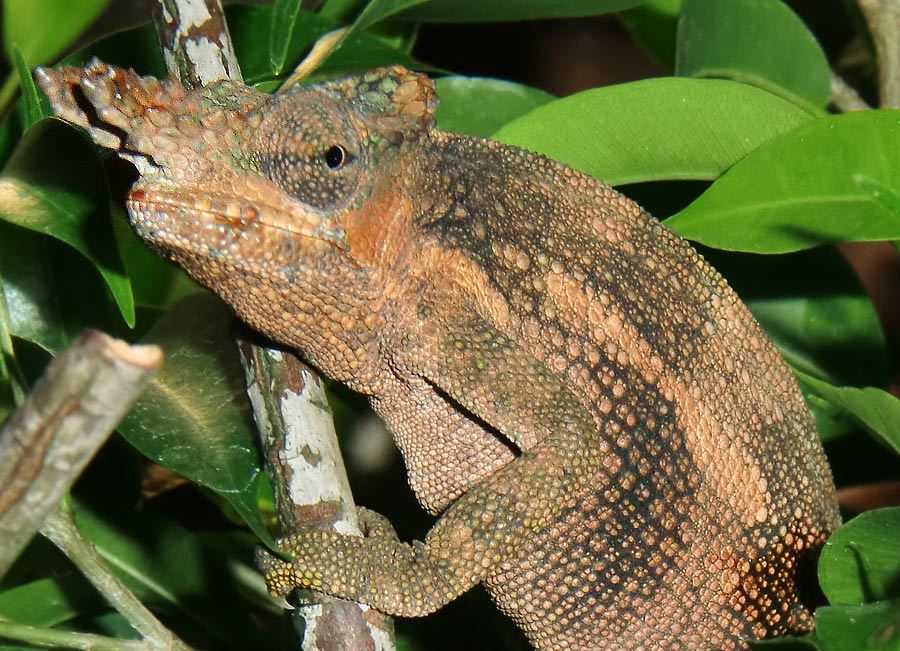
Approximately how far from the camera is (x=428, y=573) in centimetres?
96

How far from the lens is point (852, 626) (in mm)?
734

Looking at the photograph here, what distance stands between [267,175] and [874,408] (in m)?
0.61

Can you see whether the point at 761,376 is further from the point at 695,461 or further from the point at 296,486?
the point at 296,486

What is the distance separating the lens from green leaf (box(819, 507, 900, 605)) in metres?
0.89

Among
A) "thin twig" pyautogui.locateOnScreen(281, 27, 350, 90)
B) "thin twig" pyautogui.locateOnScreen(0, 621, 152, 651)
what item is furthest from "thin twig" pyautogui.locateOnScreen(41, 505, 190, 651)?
"thin twig" pyautogui.locateOnScreen(281, 27, 350, 90)

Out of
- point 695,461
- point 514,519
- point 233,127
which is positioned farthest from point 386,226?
point 695,461

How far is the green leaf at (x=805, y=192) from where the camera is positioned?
932 millimetres

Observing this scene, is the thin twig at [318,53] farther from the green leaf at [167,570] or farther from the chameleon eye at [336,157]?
the green leaf at [167,570]

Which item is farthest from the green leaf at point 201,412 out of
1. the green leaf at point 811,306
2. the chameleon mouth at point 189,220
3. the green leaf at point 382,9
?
the green leaf at point 811,306

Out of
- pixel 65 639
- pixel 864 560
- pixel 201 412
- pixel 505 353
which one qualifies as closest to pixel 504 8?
pixel 505 353

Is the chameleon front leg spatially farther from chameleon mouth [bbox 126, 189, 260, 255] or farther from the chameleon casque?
chameleon mouth [bbox 126, 189, 260, 255]

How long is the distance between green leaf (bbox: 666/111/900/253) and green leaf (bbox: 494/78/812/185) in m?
0.12

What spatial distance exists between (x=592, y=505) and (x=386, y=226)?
14.7 inches

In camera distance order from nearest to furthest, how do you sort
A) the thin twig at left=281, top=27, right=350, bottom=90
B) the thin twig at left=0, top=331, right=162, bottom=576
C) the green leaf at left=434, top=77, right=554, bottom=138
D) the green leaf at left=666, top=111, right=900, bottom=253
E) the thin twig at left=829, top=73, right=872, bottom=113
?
the thin twig at left=0, top=331, right=162, bottom=576
the green leaf at left=666, top=111, right=900, bottom=253
the thin twig at left=281, top=27, right=350, bottom=90
the green leaf at left=434, top=77, right=554, bottom=138
the thin twig at left=829, top=73, right=872, bottom=113
